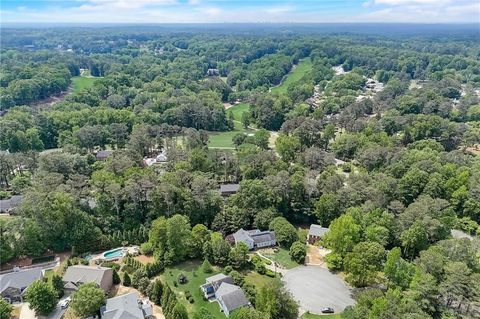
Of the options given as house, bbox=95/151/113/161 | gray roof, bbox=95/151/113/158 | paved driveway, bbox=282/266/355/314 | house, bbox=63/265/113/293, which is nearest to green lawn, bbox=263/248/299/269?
paved driveway, bbox=282/266/355/314

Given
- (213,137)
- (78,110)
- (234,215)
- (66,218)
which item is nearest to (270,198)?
(234,215)

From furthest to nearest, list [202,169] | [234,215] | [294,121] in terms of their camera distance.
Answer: [294,121] → [202,169] → [234,215]

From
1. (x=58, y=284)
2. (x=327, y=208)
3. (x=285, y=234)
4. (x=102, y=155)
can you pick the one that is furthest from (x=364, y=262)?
(x=102, y=155)

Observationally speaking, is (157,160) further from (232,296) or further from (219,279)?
(232,296)

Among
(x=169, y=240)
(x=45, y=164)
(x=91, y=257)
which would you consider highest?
(x=45, y=164)

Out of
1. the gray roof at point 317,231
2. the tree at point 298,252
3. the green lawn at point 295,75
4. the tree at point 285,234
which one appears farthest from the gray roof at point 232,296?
the green lawn at point 295,75

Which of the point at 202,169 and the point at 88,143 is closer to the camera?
the point at 202,169

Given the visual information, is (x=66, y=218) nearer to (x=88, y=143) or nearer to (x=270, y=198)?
(x=270, y=198)
